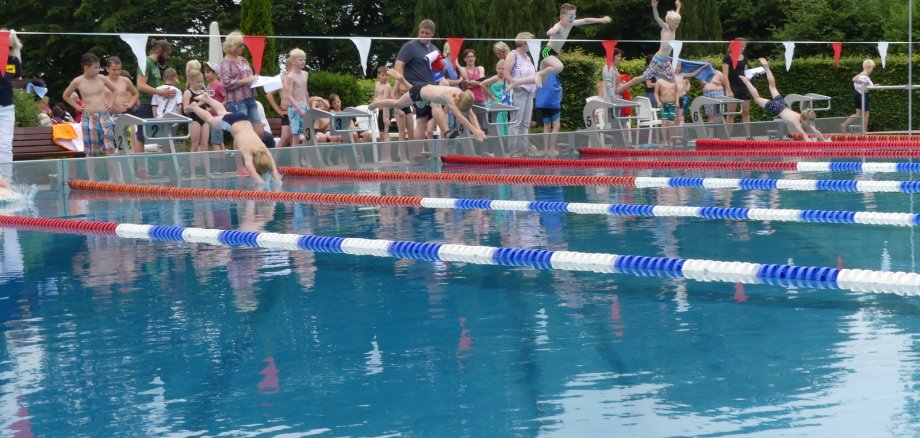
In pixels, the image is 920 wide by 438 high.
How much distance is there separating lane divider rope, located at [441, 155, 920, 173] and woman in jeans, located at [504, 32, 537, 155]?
1.64 feet

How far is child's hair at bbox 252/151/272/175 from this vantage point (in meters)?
10.6

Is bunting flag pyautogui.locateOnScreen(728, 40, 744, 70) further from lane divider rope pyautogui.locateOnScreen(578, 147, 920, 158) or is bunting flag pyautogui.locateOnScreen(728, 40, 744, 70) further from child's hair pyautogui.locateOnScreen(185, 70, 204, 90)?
child's hair pyautogui.locateOnScreen(185, 70, 204, 90)

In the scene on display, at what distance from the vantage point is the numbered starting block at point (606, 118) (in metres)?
14.8

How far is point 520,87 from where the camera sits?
13.8 meters

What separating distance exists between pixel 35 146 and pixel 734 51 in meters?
9.11

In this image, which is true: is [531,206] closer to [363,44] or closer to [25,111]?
[363,44]

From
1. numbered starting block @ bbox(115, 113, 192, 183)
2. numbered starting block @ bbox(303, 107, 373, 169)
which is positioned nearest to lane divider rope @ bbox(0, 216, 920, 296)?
numbered starting block @ bbox(115, 113, 192, 183)

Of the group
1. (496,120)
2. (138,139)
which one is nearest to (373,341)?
(138,139)

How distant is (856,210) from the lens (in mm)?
8164

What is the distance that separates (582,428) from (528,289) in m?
Answer: 2.17

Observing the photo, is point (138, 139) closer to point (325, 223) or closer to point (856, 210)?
point (325, 223)

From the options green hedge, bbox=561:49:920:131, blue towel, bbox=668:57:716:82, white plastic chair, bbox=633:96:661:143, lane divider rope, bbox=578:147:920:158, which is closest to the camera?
lane divider rope, bbox=578:147:920:158

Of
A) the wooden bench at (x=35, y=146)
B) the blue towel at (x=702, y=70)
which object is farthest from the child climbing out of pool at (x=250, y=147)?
the blue towel at (x=702, y=70)

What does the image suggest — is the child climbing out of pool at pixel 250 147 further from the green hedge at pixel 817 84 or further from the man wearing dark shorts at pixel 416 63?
the green hedge at pixel 817 84
